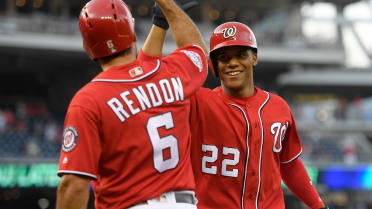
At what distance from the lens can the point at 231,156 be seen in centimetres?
343

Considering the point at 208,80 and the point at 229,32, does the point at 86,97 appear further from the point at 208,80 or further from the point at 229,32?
the point at 208,80

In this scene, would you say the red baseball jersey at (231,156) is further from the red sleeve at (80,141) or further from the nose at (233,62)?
the red sleeve at (80,141)

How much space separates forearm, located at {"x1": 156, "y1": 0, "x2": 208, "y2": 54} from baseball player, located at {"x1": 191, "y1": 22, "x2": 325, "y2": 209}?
489mm

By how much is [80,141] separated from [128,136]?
0.24 metres

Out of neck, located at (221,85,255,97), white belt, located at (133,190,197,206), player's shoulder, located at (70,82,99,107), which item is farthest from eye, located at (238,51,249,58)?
player's shoulder, located at (70,82,99,107)

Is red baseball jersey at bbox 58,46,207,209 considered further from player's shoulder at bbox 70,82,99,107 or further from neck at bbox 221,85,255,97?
neck at bbox 221,85,255,97

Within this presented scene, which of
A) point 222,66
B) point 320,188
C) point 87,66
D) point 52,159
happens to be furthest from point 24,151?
point 222,66

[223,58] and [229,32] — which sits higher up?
[229,32]

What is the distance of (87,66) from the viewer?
24.6 m

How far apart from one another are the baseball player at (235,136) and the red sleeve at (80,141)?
1.23m

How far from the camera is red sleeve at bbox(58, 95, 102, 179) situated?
2.28 m

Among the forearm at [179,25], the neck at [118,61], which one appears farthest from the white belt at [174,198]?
the forearm at [179,25]

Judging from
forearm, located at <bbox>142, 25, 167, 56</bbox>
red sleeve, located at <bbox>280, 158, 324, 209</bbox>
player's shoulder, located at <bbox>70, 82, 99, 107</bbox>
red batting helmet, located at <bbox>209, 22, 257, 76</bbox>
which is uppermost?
forearm, located at <bbox>142, 25, 167, 56</bbox>

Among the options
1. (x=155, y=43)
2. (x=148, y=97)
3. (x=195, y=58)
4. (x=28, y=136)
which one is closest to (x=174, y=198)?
(x=148, y=97)
